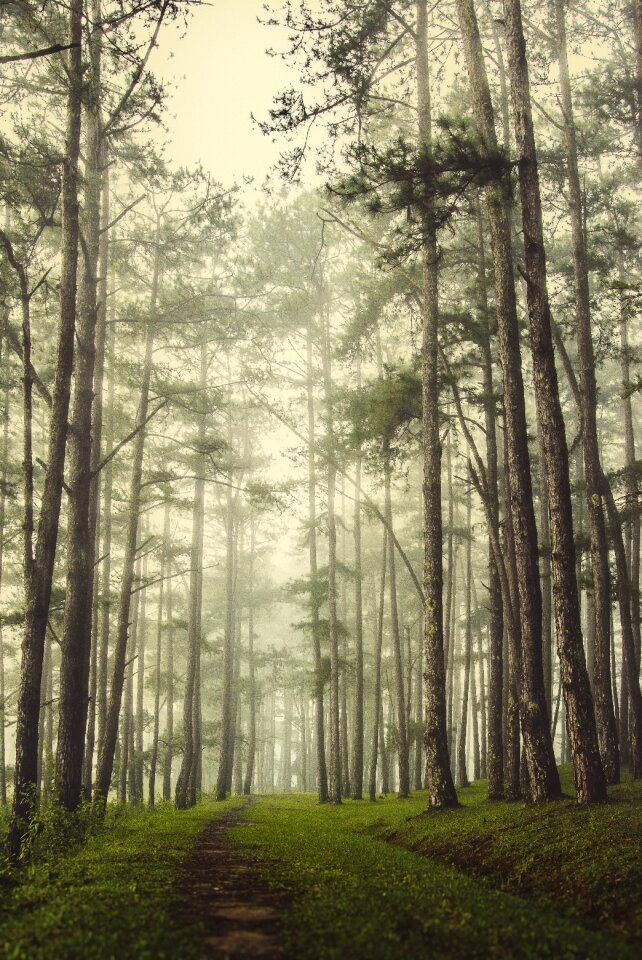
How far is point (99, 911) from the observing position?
11.6 ft

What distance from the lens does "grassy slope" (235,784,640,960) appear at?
325 cm

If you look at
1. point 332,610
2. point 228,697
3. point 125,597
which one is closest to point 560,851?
point 125,597

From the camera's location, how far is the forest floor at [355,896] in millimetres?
3104

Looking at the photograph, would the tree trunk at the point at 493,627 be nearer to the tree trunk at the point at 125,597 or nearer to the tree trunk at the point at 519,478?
the tree trunk at the point at 519,478

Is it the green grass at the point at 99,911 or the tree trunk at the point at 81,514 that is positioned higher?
the tree trunk at the point at 81,514

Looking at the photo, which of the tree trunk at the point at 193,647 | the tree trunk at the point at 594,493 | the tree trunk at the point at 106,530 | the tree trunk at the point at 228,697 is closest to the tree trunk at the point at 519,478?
the tree trunk at the point at 594,493

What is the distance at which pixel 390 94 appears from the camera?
1413 cm

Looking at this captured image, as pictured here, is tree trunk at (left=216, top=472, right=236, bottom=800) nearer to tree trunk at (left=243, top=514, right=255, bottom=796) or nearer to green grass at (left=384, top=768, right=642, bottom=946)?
tree trunk at (left=243, top=514, right=255, bottom=796)

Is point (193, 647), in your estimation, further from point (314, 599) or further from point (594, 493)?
point (594, 493)

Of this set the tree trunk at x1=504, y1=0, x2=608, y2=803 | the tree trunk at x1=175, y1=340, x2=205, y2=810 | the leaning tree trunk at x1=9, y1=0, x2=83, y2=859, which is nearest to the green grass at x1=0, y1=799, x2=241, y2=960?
→ the leaning tree trunk at x1=9, y1=0, x2=83, y2=859

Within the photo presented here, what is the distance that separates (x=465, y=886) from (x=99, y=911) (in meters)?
3.13

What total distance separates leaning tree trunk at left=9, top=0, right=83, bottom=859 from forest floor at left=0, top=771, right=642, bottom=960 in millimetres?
1613

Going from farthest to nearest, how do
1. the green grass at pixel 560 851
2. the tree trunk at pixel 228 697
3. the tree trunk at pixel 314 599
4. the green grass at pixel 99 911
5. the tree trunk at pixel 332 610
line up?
the tree trunk at pixel 228 697 → the tree trunk at pixel 314 599 → the tree trunk at pixel 332 610 → the green grass at pixel 560 851 → the green grass at pixel 99 911

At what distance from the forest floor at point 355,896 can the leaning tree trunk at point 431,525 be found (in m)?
2.41
